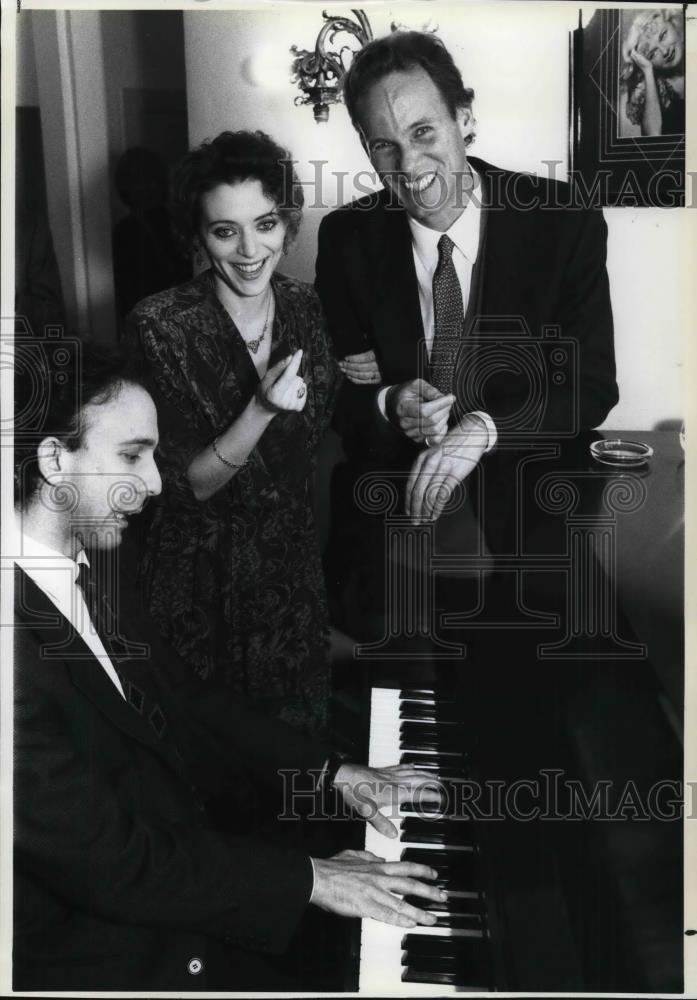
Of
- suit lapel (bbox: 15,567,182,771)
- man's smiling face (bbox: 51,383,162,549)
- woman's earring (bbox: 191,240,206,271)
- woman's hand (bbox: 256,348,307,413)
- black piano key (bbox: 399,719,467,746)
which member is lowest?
black piano key (bbox: 399,719,467,746)

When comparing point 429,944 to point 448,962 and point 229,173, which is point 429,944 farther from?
point 229,173

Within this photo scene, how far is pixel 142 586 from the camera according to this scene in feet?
7.86

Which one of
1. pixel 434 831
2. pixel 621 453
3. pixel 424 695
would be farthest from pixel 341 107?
pixel 434 831

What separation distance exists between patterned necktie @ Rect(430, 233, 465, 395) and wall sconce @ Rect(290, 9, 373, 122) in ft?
1.28

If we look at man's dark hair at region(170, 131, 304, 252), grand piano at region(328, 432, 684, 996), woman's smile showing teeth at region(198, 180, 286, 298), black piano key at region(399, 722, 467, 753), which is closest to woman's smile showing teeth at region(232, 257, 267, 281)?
woman's smile showing teeth at region(198, 180, 286, 298)

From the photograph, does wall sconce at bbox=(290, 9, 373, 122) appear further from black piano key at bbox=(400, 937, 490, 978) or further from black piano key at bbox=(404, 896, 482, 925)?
black piano key at bbox=(400, 937, 490, 978)

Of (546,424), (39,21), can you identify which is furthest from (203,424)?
(39,21)

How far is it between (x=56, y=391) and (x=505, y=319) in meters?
1.01

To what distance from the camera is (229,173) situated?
233 cm

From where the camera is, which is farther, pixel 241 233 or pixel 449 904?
pixel 241 233

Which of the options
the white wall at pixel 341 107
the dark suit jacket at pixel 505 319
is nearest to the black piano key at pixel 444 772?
the dark suit jacket at pixel 505 319

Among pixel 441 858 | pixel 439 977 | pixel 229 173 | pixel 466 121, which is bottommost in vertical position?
pixel 439 977

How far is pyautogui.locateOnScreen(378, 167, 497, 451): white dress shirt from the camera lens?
2393mm

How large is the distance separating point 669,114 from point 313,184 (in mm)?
797
